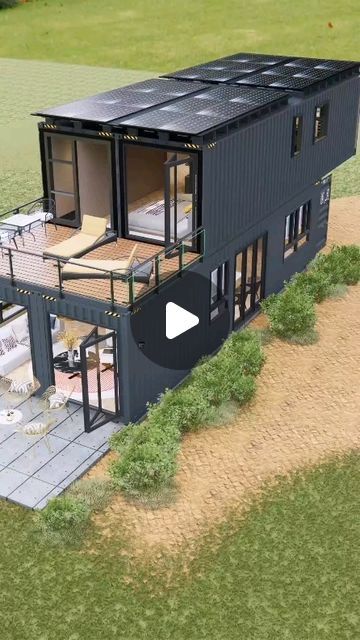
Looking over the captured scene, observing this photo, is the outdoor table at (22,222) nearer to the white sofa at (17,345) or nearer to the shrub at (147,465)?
the white sofa at (17,345)

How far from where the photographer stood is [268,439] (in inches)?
586

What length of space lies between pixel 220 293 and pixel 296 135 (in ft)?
17.0

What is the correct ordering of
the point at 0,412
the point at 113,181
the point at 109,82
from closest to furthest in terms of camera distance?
the point at 0,412
the point at 113,181
the point at 109,82

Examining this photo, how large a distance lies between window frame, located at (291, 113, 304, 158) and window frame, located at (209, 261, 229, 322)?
14.2 ft

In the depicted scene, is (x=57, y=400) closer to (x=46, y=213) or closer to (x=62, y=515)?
(x=62, y=515)

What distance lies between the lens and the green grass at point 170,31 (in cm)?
6362

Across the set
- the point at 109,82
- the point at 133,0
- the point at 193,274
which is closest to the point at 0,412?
the point at 193,274

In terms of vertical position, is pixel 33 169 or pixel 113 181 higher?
pixel 113 181

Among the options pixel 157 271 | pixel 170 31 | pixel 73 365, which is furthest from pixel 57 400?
pixel 170 31

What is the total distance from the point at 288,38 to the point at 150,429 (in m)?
60.9

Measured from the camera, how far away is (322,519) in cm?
1270

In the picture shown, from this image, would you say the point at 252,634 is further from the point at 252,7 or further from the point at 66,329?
the point at 252,7

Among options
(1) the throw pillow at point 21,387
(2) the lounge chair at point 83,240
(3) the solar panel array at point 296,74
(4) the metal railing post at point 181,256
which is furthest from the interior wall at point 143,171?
(1) the throw pillow at point 21,387

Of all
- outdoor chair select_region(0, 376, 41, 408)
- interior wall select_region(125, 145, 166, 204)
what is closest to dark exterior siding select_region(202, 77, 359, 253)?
interior wall select_region(125, 145, 166, 204)
